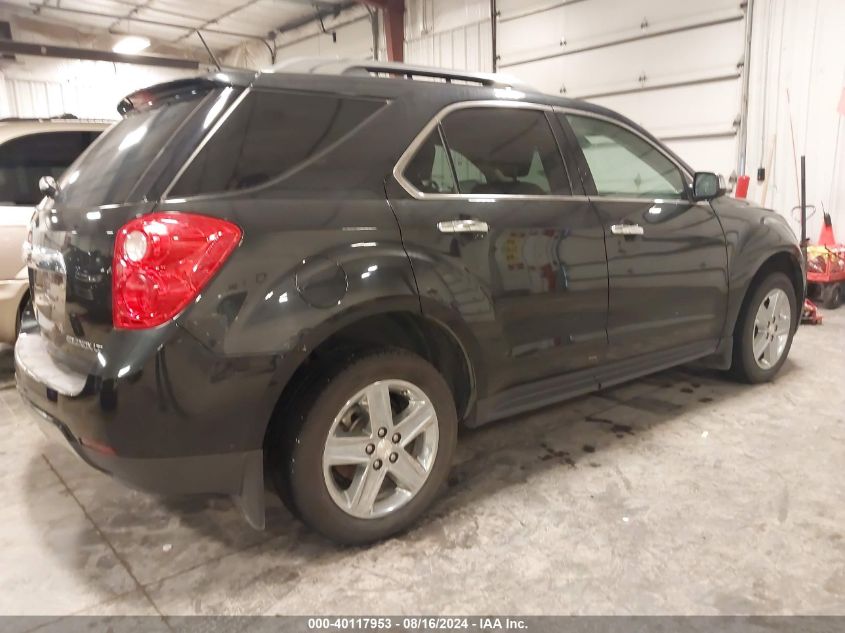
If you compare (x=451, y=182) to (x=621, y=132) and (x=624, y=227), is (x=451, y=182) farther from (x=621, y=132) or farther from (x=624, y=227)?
(x=621, y=132)

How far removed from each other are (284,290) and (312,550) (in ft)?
3.04

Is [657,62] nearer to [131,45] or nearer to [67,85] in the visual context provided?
[131,45]

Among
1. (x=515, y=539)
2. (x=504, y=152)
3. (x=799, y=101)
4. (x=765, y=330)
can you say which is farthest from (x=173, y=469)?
(x=799, y=101)

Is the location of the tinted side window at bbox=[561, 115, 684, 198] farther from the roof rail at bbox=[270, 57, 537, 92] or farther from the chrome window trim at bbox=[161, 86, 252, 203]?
the chrome window trim at bbox=[161, 86, 252, 203]

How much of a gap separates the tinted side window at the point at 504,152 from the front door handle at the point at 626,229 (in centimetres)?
29

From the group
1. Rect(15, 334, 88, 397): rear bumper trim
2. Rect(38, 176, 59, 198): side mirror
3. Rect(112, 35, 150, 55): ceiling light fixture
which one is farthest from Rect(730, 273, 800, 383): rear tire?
Rect(112, 35, 150, 55): ceiling light fixture

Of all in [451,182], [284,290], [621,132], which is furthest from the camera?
[621,132]

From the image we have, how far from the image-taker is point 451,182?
2.27 metres

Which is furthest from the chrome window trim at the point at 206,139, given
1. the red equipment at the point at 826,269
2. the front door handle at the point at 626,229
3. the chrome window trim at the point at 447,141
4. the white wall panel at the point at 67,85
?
the white wall panel at the point at 67,85

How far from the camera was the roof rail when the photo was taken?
2.22 m

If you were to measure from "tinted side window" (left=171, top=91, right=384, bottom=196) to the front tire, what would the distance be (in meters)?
0.64

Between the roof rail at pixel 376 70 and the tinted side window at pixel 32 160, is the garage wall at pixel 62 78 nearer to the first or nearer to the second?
the tinted side window at pixel 32 160

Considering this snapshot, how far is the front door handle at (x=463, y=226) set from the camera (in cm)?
216

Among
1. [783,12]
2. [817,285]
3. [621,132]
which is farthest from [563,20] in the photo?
[621,132]
